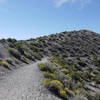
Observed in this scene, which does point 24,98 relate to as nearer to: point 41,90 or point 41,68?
point 41,90

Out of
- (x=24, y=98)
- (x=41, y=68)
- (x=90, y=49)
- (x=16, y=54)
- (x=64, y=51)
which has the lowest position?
(x=24, y=98)

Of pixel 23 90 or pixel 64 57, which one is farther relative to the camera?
pixel 64 57

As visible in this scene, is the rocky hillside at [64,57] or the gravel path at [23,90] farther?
the rocky hillside at [64,57]

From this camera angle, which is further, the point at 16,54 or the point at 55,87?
the point at 16,54

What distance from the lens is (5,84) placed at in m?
10.9

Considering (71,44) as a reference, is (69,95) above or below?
below

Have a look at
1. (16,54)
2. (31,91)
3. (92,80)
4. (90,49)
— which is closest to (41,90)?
(31,91)

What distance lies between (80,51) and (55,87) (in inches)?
1276

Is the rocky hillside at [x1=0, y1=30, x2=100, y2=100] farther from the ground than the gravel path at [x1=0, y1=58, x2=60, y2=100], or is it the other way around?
the rocky hillside at [x1=0, y1=30, x2=100, y2=100]

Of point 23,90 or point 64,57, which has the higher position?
point 64,57

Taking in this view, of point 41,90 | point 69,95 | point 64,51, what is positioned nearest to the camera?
point 41,90

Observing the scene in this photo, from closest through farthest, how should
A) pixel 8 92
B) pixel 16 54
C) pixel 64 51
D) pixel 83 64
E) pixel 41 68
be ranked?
pixel 8 92 < pixel 41 68 < pixel 16 54 < pixel 83 64 < pixel 64 51

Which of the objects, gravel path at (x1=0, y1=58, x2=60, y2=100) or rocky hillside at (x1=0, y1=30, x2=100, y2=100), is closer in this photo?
gravel path at (x1=0, y1=58, x2=60, y2=100)

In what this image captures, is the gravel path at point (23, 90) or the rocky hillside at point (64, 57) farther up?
the rocky hillside at point (64, 57)
